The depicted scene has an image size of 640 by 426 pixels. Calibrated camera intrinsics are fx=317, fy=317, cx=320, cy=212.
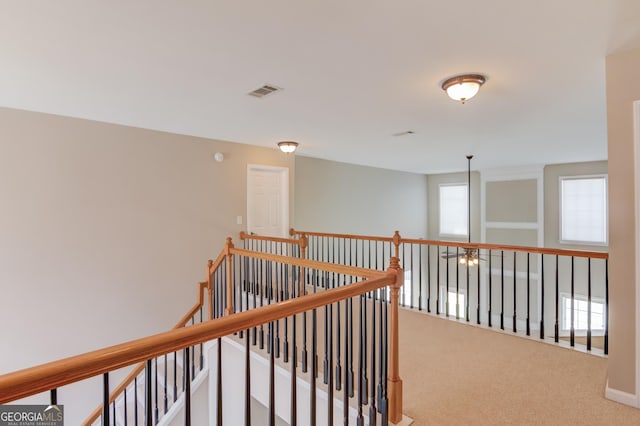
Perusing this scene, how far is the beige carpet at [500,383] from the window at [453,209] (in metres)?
6.07

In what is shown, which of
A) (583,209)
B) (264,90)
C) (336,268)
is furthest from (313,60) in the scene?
(583,209)

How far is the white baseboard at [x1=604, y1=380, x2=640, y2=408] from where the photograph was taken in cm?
207

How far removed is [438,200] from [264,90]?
7.77 m

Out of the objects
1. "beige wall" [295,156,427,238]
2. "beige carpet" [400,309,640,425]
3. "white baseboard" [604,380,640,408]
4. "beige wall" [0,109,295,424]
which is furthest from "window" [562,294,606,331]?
"beige wall" [0,109,295,424]

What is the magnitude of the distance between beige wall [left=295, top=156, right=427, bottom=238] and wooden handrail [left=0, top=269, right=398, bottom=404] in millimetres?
4968

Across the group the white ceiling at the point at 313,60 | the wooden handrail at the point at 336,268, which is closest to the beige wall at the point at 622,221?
the white ceiling at the point at 313,60

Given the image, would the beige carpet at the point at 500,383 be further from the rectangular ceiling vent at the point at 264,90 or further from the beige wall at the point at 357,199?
the beige wall at the point at 357,199

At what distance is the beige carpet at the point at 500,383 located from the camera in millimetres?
2014

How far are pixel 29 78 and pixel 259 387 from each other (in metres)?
3.34

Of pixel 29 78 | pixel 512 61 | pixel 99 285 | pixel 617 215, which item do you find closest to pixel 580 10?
pixel 512 61

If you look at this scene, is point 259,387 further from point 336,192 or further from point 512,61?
point 336,192

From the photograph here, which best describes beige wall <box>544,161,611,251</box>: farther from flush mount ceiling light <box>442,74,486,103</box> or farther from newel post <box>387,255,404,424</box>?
newel post <box>387,255,404,424</box>

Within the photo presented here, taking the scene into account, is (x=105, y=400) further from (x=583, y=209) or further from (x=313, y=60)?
(x=583, y=209)

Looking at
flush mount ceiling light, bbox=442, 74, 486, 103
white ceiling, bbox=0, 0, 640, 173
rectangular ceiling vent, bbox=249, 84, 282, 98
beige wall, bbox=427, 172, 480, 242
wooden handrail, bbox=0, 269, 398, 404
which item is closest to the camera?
wooden handrail, bbox=0, 269, 398, 404
